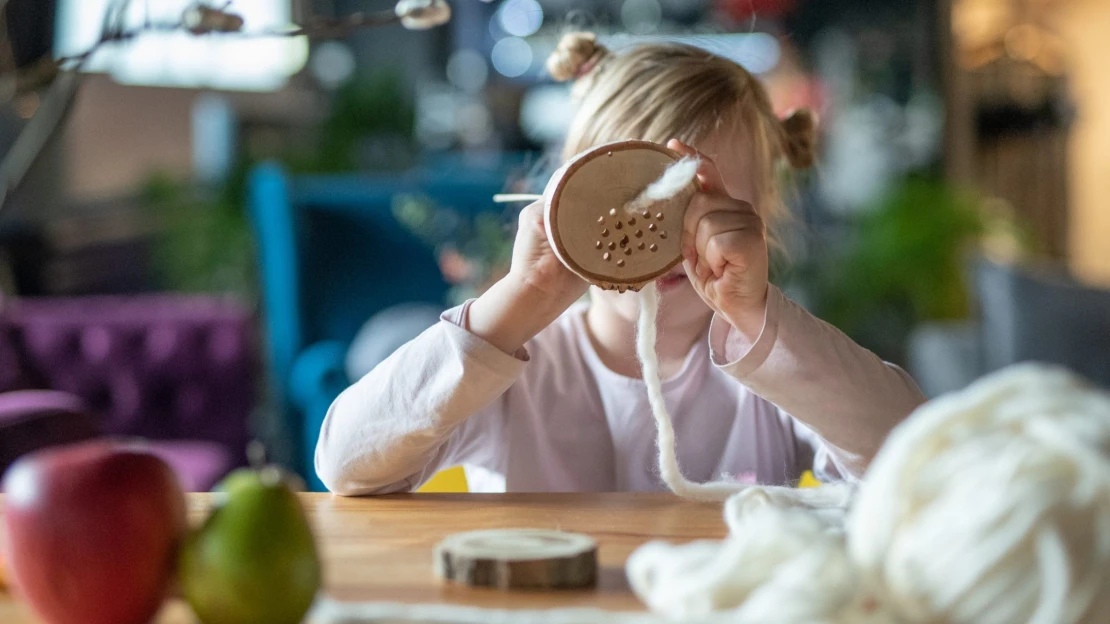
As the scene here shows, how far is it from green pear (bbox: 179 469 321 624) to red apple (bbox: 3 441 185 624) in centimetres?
2

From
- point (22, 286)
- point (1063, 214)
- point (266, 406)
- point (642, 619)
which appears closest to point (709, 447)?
point (642, 619)

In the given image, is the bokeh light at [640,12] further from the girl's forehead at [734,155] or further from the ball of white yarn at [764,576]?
the ball of white yarn at [764,576]

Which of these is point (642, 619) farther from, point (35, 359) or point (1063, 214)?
point (1063, 214)

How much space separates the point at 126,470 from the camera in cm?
52

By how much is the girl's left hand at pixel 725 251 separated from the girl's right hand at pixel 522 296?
99mm

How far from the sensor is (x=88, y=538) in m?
0.51

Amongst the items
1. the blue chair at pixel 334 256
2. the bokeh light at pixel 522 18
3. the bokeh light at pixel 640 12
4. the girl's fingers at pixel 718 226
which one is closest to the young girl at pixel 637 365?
the girl's fingers at pixel 718 226

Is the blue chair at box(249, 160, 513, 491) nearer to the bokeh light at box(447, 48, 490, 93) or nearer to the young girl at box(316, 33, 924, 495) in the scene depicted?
the young girl at box(316, 33, 924, 495)

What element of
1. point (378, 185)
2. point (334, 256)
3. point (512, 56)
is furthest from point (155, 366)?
point (512, 56)

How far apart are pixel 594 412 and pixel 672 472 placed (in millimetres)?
376

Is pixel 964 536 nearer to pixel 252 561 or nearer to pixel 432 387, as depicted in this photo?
pixel 252 561

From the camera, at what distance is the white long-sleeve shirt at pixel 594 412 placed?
884mm

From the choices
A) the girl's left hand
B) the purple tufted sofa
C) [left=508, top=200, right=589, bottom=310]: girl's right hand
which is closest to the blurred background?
the purple tufted sofa

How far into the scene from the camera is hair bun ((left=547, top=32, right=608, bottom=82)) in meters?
1.17
